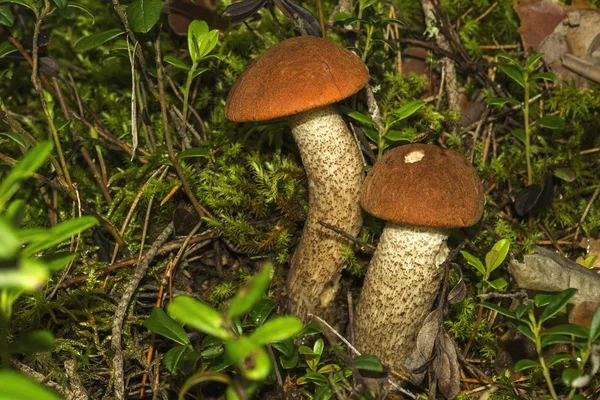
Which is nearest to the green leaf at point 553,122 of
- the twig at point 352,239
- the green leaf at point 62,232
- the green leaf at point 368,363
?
the twig at point 352,239

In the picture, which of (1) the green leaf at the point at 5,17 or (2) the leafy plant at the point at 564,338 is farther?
(1) the green leaf at the point at 5,17

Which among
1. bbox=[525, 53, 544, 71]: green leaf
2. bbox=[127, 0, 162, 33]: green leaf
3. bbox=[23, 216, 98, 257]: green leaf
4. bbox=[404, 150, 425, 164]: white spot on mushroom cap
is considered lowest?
bbox=[525, 53, 544, 71]: green leaf

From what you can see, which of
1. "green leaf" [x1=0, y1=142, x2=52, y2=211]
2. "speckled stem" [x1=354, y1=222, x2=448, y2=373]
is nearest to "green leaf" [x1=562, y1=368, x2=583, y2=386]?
"speckled stem" [x1=354, y1=222, x2=448, y2=373]

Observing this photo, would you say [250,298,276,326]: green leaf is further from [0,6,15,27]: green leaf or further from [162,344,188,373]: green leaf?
[0,6,15,27]: green leaf

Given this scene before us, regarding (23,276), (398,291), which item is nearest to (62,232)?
(23,276)

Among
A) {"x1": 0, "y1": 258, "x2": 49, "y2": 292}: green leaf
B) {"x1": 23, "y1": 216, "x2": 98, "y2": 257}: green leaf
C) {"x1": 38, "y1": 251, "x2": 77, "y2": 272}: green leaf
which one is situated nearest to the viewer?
{"x1": 0, "y1": 258, "x2": 49, "y2": 292}: green leaf

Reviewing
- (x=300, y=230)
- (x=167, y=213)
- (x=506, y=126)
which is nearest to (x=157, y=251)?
(x=167, y=213)

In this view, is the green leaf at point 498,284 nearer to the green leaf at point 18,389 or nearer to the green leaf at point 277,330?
the green leaf at point 277,330
